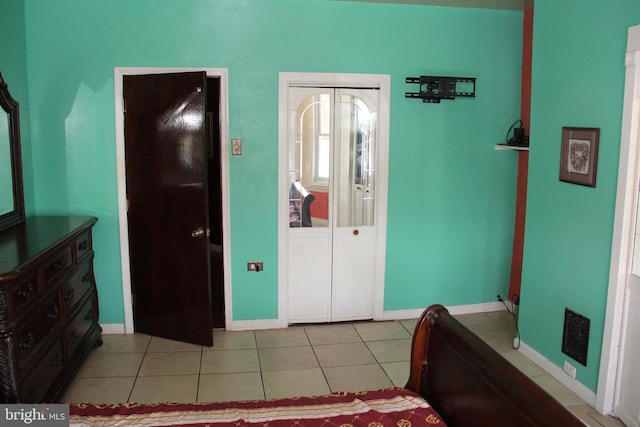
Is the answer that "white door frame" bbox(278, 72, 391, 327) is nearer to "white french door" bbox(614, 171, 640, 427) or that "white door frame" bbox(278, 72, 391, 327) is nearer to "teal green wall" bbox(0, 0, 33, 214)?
"teal green wall" bbox(0, 0, 33, 214)

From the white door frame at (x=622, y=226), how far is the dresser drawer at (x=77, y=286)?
3108 millimetres

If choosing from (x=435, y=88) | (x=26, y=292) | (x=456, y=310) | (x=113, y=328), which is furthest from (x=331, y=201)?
(x=26, y=292)

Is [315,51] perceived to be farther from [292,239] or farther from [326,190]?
[292,239]

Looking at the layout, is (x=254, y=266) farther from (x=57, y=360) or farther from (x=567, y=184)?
(x=567, y=184)

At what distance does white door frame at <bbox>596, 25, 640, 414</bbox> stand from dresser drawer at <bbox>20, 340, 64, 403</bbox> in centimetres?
301

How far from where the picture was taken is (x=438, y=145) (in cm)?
447

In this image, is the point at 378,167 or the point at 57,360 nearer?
the point at 57,360

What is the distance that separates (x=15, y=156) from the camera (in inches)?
143

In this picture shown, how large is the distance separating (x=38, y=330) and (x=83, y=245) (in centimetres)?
99

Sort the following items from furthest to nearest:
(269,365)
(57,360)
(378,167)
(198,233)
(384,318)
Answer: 1. (384,318)
2. (378,167)
3. (198,233)
4. (269,365)
5. (57,360)

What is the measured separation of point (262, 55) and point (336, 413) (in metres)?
2.84

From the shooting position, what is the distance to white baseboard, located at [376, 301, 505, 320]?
15.1 ft

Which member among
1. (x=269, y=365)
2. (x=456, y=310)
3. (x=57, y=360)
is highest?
(x=57, y=360)

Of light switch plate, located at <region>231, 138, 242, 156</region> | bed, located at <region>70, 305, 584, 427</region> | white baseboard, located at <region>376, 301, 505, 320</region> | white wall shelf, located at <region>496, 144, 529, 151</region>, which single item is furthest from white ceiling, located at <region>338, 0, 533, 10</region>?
bed, located at <region>70, 305, 584, 427</region>
